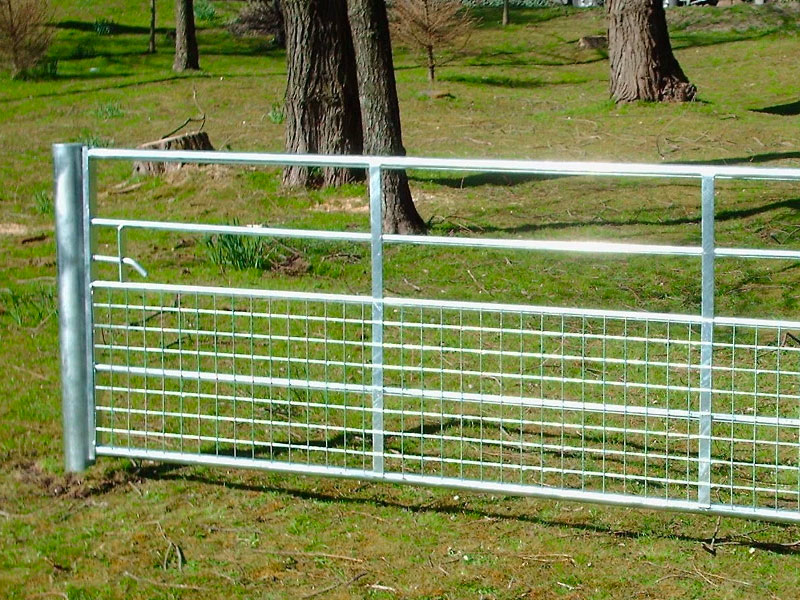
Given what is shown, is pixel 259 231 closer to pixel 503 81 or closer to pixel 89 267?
pixel 89 267

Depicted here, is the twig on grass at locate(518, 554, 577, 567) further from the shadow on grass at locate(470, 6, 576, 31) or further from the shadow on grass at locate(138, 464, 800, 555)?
the shadow on grass at locate(470, 6, 576, 31)

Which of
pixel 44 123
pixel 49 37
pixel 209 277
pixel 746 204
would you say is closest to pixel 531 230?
pixel 746 204

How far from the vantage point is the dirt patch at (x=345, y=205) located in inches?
475

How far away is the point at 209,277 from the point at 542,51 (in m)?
20.1

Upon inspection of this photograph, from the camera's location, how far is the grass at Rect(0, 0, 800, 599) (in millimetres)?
4930

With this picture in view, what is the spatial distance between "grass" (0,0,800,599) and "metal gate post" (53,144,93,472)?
288 millimetres

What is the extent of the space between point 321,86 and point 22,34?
13.8 m

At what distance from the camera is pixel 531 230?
11180mm

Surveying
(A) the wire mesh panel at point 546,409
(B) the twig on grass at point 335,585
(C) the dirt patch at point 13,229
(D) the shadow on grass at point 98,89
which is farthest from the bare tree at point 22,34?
(B) the twig on grass at point 335,585

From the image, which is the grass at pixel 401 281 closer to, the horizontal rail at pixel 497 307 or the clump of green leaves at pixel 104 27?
Answer: the horizontal rail at pixel 497 307

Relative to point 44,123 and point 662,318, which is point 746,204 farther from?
point 44,123

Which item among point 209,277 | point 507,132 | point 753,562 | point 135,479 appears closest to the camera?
point 753,562

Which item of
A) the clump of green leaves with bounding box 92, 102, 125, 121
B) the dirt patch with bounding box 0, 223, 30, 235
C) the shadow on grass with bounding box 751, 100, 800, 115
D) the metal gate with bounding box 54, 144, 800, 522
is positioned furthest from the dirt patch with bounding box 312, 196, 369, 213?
the clump of green leaves with bounding box 92, 102, 125, 121

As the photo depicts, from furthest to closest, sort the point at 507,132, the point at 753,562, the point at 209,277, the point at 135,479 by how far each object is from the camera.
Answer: the point at 507,132 → the point at 209,277 → the point at 135,479 → the point at 753,562
